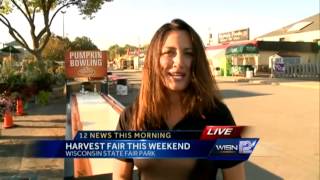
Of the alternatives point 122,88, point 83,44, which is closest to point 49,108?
point 122,88

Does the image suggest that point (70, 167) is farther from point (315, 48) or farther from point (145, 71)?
point (315, 48)

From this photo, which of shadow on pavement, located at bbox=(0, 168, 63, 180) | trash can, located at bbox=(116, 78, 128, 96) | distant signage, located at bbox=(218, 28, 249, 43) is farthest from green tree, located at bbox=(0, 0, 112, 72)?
distant signage, located at bbox=(218, 28, 249, 43)

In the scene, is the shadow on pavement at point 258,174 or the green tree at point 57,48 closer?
the shadow on pavement at point 258,174

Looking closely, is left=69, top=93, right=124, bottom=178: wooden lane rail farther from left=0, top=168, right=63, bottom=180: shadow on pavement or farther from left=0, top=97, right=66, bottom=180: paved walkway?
left=0, top=168, right=63, bottom=180: shadow on pavement

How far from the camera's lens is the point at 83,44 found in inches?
2466

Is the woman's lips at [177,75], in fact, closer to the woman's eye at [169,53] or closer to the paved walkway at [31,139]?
the woman's eye at [169,53]

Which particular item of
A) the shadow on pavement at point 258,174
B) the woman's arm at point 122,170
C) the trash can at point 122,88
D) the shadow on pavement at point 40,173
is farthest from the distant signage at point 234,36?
the woman's arm at point 122,170

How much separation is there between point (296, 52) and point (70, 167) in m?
52.5

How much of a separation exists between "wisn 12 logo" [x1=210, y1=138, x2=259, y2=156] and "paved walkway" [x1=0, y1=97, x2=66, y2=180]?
0.83 meters

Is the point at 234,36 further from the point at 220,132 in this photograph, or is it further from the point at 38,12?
the point at 220,132

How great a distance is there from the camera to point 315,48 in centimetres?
5522

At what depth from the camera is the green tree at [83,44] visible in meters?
59.9

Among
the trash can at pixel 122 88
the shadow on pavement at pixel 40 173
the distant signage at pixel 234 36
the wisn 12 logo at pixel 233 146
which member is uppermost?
the distant signage at pixel 234 36

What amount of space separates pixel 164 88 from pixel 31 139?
158 cm
